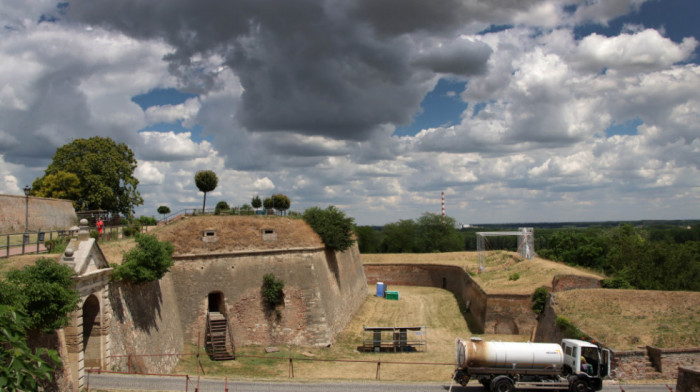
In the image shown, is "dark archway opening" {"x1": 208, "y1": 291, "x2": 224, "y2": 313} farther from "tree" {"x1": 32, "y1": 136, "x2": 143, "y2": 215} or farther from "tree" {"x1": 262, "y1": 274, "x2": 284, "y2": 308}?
"tree" {"x1": 32, "y1": 136, "x2": 143, "y2": 215}

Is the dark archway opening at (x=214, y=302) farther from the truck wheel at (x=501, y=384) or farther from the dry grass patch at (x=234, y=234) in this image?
the truck wheel at (x=501, y=384)

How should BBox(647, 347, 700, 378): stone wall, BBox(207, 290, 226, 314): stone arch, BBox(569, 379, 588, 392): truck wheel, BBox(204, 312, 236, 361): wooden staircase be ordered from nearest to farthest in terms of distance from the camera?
BBox(569, 379, 588, 392): truck wheel < BBox(647, 347, 700, 378): stone wall < BBox(204, 312, 236, 361): wooden staircase < BBox(207, 290, 226, 314): stone arch

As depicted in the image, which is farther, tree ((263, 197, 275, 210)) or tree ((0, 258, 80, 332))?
tree ((263, 197, 275, 210))

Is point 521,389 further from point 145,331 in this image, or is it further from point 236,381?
point 145,331

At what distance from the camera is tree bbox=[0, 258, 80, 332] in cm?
1240

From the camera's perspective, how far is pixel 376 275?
173ft

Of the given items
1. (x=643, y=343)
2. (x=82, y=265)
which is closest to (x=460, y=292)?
(x=643, y=343)

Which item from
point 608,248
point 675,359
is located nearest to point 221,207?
point 675,359

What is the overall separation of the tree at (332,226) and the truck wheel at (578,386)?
17.1 metres

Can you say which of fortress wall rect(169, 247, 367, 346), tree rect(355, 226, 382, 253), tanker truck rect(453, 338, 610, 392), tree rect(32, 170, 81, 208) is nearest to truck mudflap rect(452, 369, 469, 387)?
tanker truck rect(453, 338, 610, 392)

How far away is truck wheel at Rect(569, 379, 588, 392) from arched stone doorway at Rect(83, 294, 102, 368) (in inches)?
627

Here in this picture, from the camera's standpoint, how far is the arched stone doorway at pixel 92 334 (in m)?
16.3

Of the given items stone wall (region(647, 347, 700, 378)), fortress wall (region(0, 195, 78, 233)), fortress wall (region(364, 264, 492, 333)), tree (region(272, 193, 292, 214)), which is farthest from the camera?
fortress wall (region(364, 264, 492, 333))

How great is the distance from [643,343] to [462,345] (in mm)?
8990
